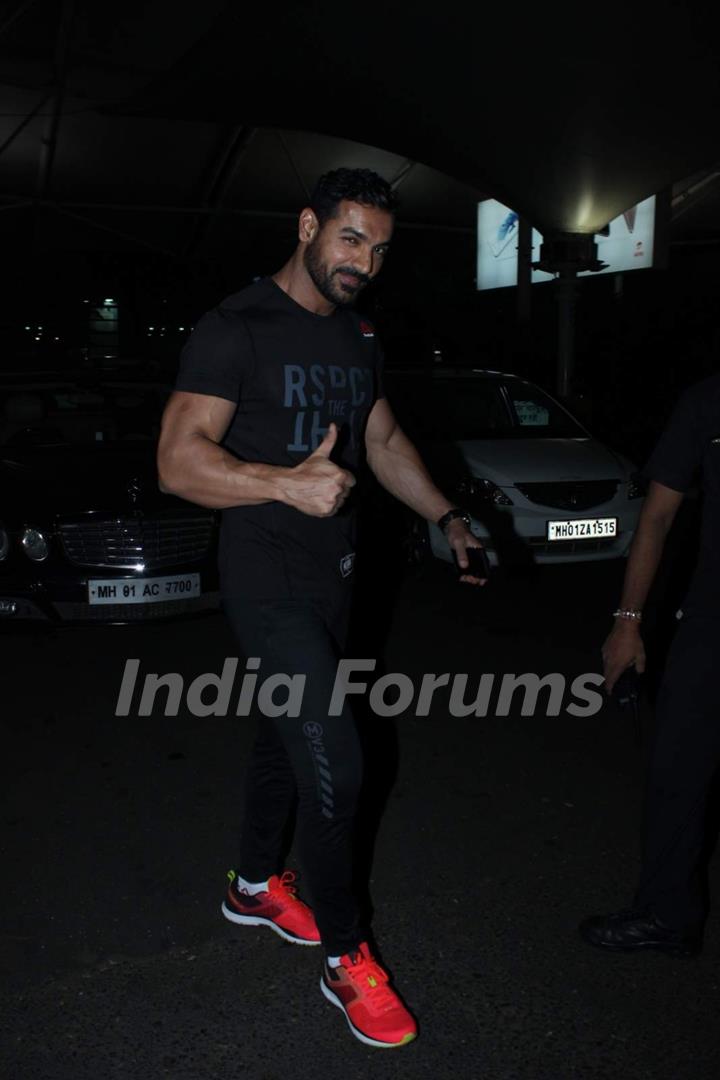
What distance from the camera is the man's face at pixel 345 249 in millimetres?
2809

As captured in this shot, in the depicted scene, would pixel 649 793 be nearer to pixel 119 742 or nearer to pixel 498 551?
pixel 119 742

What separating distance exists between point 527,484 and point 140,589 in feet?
10.4

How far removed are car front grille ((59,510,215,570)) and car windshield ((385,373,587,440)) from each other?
321cm

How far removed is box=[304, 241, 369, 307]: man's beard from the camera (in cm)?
282

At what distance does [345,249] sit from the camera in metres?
2.81

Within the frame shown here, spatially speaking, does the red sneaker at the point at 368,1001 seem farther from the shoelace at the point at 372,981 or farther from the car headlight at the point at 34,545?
the car headlight at the point at 34,545

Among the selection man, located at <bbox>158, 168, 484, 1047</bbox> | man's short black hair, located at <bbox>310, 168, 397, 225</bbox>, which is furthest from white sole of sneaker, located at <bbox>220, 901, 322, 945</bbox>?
man's short black hair, located at <bbox>310, 168, 397, 225</bbox>

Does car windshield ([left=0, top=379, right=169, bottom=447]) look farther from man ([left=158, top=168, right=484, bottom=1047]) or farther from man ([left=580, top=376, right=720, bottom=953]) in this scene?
man ([left=580, top=376, right=720, bottom=953])

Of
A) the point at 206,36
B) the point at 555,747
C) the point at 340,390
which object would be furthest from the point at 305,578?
the point at 206,36

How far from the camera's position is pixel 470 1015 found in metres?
2.87

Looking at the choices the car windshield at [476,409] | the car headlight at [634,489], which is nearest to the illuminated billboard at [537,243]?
the car windshield at [476,409]

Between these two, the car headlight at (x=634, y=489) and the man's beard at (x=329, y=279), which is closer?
the man's beard at (x=329, y=279)

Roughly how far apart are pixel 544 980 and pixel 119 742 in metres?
2.53

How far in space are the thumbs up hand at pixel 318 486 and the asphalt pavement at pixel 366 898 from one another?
128 cm
